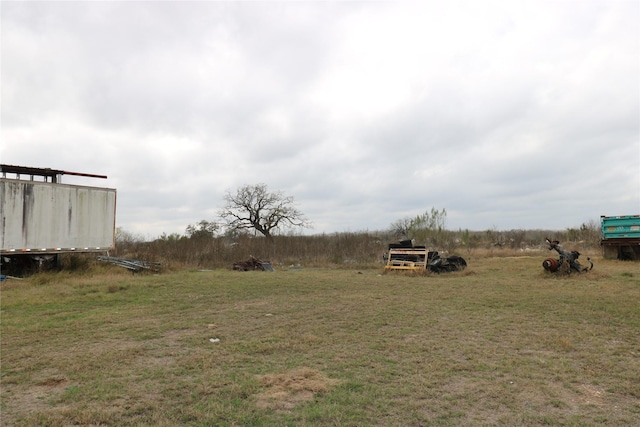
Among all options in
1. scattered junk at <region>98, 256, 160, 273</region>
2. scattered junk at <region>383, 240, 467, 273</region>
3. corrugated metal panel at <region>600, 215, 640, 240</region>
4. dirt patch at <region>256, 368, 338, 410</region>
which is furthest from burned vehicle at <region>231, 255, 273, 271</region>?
dirt patch at <region>256, 368, 338, 410</region>

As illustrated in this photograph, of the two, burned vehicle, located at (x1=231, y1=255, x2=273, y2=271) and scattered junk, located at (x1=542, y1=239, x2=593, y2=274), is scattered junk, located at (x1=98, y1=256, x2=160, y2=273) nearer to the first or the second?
burned vehicle, located at (x1=231, y1=255, x2=273, y2=271)

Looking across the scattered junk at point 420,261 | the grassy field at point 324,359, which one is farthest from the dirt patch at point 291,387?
the scattered junk at point 420,261

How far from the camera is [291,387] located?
430cm

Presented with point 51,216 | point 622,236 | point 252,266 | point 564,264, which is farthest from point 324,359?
point 622,236

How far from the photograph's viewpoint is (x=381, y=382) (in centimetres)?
453

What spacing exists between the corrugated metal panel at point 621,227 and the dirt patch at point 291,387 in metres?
19.1

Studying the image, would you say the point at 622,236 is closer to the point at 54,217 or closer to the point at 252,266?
the point at 252,266

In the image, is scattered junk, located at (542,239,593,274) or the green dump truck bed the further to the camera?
the green dump truck bed

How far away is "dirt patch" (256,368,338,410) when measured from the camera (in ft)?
13.0

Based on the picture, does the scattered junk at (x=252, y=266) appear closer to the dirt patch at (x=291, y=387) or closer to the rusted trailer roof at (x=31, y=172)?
A: the rusted trailer roof at (x=31, y=172)

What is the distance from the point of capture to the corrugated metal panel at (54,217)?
1441cm

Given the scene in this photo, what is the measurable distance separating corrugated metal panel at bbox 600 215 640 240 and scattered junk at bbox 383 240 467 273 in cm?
691

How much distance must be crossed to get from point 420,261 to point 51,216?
13.7 metres

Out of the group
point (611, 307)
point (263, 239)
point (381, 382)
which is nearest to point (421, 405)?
point (381, 382)
